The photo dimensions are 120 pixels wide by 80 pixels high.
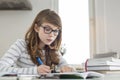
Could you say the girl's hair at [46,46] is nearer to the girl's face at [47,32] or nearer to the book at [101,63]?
the girl's face at [47,32]

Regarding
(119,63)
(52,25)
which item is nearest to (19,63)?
(52,25)

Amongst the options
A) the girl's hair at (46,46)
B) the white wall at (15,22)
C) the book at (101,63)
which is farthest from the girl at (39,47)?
Answer: the white wall at (15,22)

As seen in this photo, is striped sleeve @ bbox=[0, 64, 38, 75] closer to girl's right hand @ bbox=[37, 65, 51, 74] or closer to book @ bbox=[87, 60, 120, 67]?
girl's right hand @ bbox=[37, 65, 51, 74]

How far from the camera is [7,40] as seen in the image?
9.19 ft

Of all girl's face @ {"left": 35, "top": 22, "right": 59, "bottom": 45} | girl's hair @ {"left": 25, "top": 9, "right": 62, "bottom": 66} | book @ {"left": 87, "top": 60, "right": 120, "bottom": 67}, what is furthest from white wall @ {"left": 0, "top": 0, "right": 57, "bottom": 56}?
book @ {"left": 87, "top": 60, "right": 120, "bottom": 67}

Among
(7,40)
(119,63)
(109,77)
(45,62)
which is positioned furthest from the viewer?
(7,40)

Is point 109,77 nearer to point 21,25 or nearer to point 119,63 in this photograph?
point 119,63

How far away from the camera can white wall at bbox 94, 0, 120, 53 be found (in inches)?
111

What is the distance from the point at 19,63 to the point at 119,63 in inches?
24.8

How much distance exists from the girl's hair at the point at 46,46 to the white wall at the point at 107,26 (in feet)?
4.63

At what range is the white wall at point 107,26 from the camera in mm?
2809

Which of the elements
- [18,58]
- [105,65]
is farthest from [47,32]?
[105,65]

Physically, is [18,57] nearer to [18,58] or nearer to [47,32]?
[18,58]

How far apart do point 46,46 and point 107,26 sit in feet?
5.00
